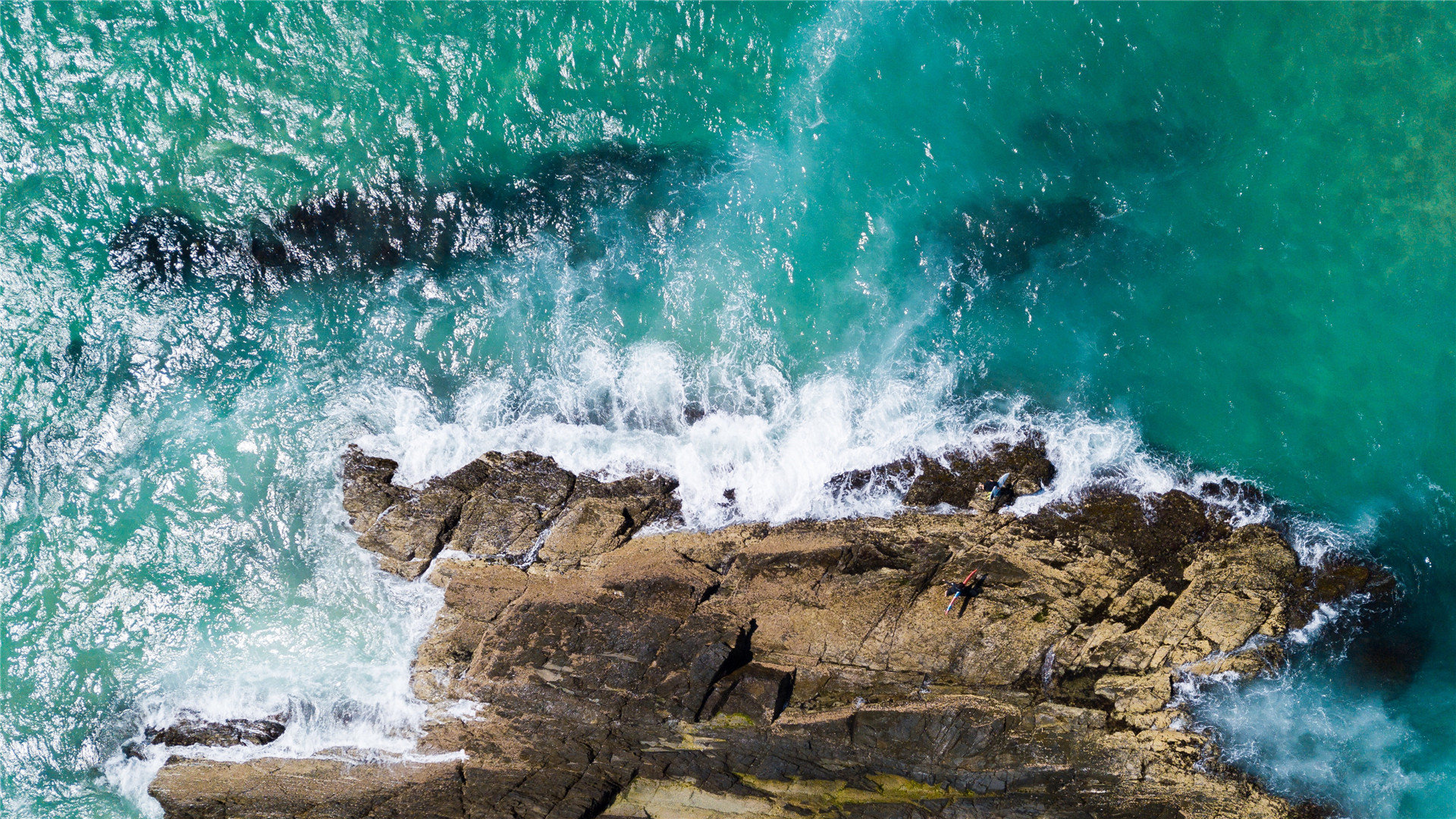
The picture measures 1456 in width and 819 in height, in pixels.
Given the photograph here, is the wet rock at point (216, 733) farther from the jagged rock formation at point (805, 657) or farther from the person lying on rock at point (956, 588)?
the person lying on rock at point (956, 588)

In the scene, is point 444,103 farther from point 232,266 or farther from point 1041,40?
point 1041,40

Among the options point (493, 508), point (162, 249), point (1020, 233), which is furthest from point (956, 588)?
point (162, 249)

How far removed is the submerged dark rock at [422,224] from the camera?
57.6ft

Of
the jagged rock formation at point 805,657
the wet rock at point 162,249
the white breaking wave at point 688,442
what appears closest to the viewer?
the jagged rock formation at point 805,657

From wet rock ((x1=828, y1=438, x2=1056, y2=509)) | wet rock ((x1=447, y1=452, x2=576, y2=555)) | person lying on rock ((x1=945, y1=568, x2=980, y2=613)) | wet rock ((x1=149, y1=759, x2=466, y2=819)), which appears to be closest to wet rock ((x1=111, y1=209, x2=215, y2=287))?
wet rock ((x1=447, y1=452, x2=576, y2=555))

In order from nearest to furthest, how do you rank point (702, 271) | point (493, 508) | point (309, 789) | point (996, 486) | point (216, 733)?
1. point (309, 789)
2. point (216, 733)
3. point (996, 486)
4. point (493, 508)
5. point (702, 271)

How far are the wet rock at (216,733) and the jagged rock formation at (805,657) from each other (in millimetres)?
473

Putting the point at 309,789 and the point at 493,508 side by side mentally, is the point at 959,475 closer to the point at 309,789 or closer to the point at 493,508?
the point at 493,508

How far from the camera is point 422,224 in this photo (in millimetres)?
17703

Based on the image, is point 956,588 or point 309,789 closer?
point 309,789

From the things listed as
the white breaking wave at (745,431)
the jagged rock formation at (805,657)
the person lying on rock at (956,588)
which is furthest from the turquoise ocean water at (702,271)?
the person lying on rock at (956,588)

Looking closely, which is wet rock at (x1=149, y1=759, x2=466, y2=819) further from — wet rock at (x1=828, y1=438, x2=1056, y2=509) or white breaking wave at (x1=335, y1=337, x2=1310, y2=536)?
wet rock at (x1=828, y1=438, x2=1056, y2=509)

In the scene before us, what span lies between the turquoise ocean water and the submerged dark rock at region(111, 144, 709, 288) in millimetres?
103

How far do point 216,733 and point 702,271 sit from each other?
14205 millimetres
